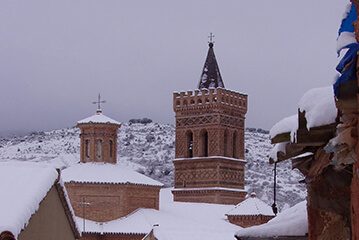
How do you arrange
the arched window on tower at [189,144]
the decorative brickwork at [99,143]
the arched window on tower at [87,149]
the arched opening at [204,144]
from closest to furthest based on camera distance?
the decorative brickwork at [99,143]
the arched window on tower at [87,149]
the arched opening at [204,144]
the arched window on tower at [189,144]

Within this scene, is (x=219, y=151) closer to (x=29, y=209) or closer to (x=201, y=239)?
(x=201, y=239)

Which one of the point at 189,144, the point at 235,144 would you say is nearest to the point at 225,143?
the point at 235,144

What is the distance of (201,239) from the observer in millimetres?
28906

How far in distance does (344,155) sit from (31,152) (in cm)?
8962

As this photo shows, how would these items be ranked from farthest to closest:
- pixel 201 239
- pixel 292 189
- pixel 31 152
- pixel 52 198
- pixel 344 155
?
pixel 31 152 < pixel 292 189 < pixel 201 239 < pixel 52 198 < pixel 344 155

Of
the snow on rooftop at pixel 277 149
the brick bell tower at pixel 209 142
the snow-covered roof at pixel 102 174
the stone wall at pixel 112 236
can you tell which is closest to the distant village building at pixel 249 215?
the snow-covered roof at pixel 102 174

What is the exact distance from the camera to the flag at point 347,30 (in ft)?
14.1

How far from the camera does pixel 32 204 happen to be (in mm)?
11031

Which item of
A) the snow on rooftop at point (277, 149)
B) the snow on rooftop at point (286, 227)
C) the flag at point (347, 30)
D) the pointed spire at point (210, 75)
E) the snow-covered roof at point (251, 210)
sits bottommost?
the snow-covered roof at point (251, 210)

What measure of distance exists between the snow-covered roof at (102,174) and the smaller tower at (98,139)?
0.69 meters

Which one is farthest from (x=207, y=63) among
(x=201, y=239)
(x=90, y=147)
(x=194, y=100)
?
(x=201, y=239)

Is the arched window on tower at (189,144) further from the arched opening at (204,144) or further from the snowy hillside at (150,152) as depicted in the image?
the snowy hillside at (150,152)

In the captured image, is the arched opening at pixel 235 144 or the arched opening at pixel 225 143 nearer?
the arched opening at pixel 225 143

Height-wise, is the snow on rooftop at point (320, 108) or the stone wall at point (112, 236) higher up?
the snow on rooftop at point (320, 108)
